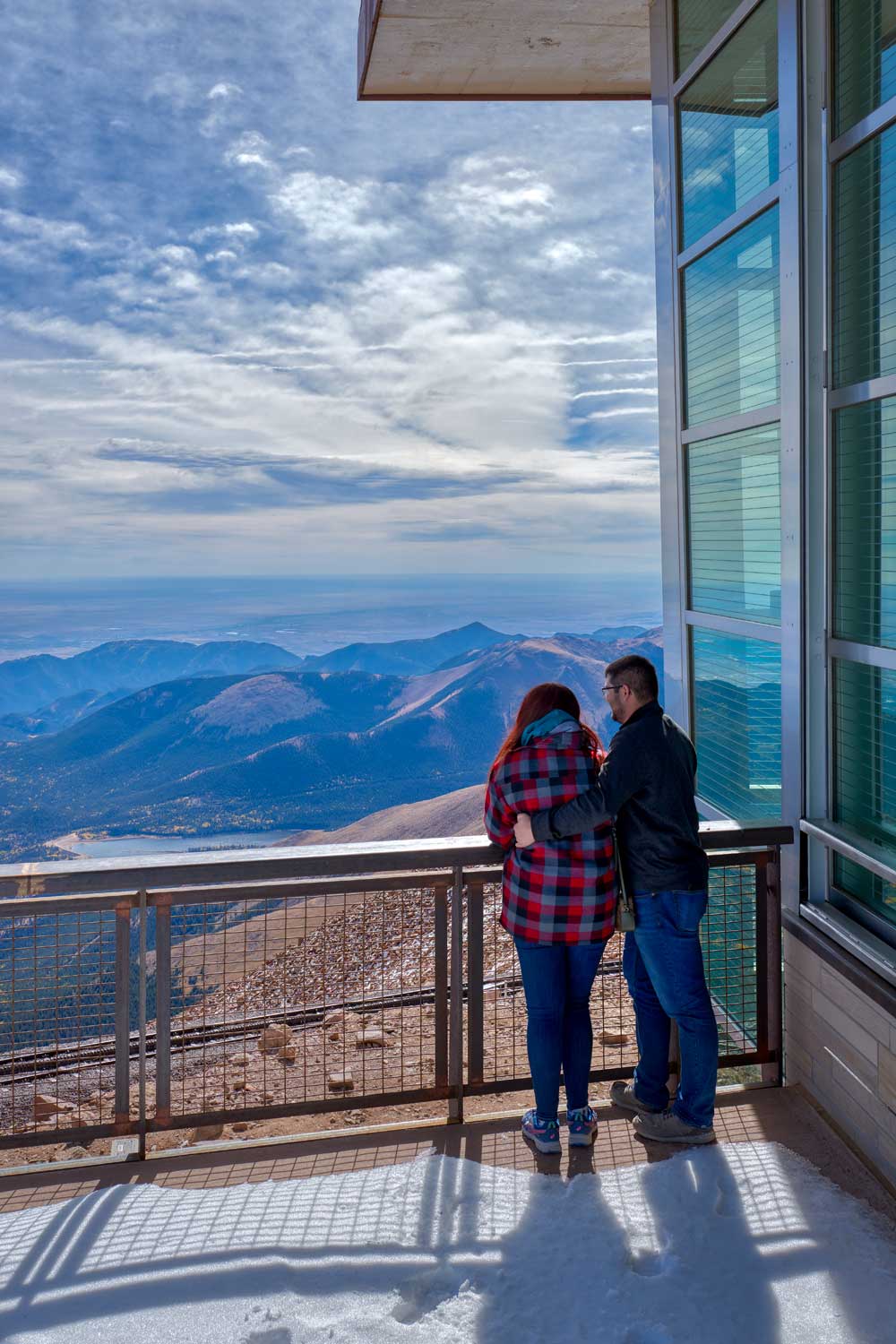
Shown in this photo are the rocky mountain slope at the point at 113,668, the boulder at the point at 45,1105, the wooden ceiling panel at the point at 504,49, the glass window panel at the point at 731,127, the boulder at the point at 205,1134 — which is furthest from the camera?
the rocky mountain slope at the point at 113,668

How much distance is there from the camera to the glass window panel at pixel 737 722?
3543mm

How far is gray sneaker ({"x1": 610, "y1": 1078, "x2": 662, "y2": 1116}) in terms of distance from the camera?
2.99m

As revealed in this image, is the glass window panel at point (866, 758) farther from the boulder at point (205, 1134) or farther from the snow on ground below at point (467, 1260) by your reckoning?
the boulder at point (205, 1134)

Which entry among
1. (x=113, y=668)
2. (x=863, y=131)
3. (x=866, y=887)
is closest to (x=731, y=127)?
(x=863, y=131)

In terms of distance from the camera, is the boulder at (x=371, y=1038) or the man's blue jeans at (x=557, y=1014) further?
the boulder at (x=371, y=1038)

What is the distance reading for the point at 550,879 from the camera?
8.96 ft

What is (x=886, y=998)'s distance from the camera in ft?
8.67

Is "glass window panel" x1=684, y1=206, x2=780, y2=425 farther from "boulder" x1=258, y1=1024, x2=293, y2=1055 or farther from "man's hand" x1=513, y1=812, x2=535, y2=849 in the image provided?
"boulder" x1=258, y1=1024, x2=293, y2=1055

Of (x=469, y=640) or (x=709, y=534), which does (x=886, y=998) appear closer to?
(x=709, y=534)

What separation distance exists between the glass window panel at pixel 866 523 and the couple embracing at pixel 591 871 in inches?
28.3

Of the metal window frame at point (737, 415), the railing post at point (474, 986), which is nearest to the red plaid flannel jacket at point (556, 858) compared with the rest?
the railing post at point (474, 986)

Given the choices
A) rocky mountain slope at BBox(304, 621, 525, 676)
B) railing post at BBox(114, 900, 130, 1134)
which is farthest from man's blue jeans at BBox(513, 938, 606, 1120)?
rocky mountain slope at BBox(304, 621, 525, 676)

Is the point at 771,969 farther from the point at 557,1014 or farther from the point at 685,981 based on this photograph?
the point at 557,1014

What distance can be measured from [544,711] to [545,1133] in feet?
4.28
